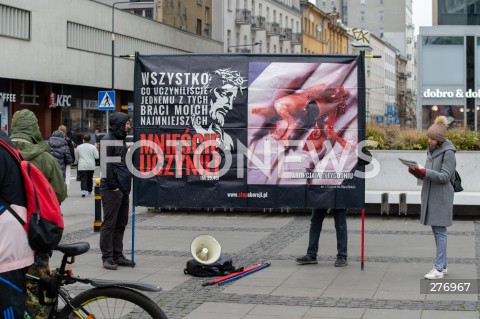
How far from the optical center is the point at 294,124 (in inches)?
425

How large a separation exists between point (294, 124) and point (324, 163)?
626mm

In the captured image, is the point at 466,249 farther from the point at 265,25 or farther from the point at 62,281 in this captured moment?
the point at 265,25

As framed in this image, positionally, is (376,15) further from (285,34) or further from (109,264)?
(109,264)

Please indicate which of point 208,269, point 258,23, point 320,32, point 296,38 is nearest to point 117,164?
point 208,269

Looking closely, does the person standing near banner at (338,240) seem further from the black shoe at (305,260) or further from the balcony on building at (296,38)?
the balcony on building at (296,38)

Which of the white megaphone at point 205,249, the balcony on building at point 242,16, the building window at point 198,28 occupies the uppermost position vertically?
the balcony on building at point 242,16

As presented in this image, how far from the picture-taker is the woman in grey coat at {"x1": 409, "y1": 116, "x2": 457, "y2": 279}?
9.60 m

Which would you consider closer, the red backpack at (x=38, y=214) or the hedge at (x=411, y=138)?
the red backpack at (x=38, y=214)

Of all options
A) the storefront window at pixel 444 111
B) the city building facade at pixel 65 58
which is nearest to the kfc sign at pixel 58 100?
the city building facade at pixel 65 58

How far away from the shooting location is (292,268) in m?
10.6

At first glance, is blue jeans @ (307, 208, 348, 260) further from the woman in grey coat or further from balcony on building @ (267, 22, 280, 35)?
balcony on building @ (267, 22, 280, 35)

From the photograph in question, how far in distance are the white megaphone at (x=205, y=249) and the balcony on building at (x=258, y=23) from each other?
232 feet

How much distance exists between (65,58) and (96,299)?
43.7 meters

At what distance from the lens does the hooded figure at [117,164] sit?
10727 mm
